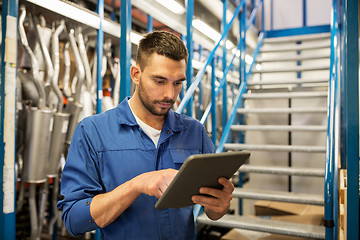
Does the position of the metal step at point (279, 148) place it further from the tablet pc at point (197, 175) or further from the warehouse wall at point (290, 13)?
the warehouse wall at point (290, 13)

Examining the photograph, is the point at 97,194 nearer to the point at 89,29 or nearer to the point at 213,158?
the point at 213,158

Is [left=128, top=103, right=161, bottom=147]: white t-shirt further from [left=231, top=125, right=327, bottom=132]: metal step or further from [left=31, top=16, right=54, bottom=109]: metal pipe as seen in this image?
[left=231, top=125, right=327, bottom=132]: metal step

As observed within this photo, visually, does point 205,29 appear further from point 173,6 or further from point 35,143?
point 35,143

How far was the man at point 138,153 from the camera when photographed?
1.17 meters

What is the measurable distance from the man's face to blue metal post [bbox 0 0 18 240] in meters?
1.10

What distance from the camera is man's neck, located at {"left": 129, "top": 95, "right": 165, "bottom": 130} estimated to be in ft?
4.58

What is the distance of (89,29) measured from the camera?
2.89m

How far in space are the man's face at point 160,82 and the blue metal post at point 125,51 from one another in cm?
90

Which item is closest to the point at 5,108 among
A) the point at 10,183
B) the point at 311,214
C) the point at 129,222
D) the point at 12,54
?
the point at 12,54

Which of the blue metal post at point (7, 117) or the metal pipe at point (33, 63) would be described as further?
the metal pipe at point (33, 63)

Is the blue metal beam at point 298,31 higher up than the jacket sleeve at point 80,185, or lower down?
higher up

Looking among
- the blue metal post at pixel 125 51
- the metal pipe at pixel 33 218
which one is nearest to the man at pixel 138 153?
the blue metal post at pixel 125 51

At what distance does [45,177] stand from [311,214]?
2553 mm

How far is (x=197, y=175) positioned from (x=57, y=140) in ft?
6.83
